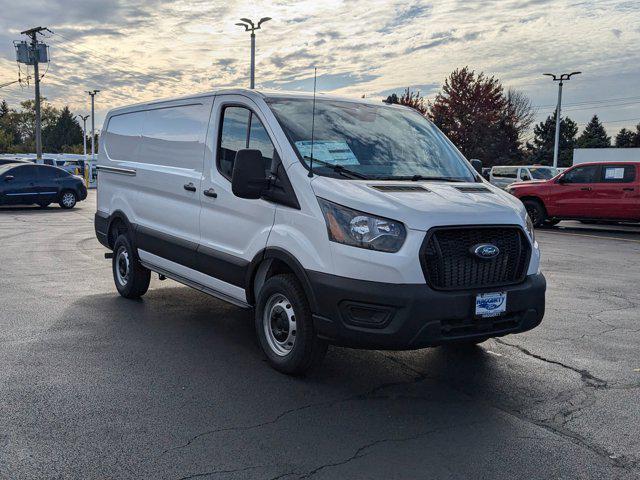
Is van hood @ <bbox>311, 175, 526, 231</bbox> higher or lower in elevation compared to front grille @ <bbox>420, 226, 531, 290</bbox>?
higher

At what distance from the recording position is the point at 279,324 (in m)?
4.82

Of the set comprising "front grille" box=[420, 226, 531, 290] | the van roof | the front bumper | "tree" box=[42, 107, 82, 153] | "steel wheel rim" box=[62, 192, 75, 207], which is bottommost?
"steel wheel rim" box=[62, 192, 75, 207]

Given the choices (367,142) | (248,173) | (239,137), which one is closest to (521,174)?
(367,142)

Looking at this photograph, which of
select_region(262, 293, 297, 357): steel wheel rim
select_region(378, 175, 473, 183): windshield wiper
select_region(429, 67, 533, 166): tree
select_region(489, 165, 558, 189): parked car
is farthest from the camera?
select_region(429, 67, 533, 166): tree

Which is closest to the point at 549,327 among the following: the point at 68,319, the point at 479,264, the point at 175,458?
the point at 479,264

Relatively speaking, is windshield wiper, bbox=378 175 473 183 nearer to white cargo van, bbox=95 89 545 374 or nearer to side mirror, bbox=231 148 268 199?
white cargo van, bbox=95 89 545 374

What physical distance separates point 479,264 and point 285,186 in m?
1.48

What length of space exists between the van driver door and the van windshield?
27 cm

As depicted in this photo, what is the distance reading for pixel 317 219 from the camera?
4398 mm

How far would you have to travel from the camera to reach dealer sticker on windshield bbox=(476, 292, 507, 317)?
428cm

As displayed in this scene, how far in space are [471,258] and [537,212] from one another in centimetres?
1423

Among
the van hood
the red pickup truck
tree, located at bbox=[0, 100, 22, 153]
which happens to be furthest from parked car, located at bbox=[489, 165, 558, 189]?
tree, located at bbox=[0, 100, 22, 153]

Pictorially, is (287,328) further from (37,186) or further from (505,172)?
(505,172)

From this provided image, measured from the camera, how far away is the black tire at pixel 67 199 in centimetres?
2160
